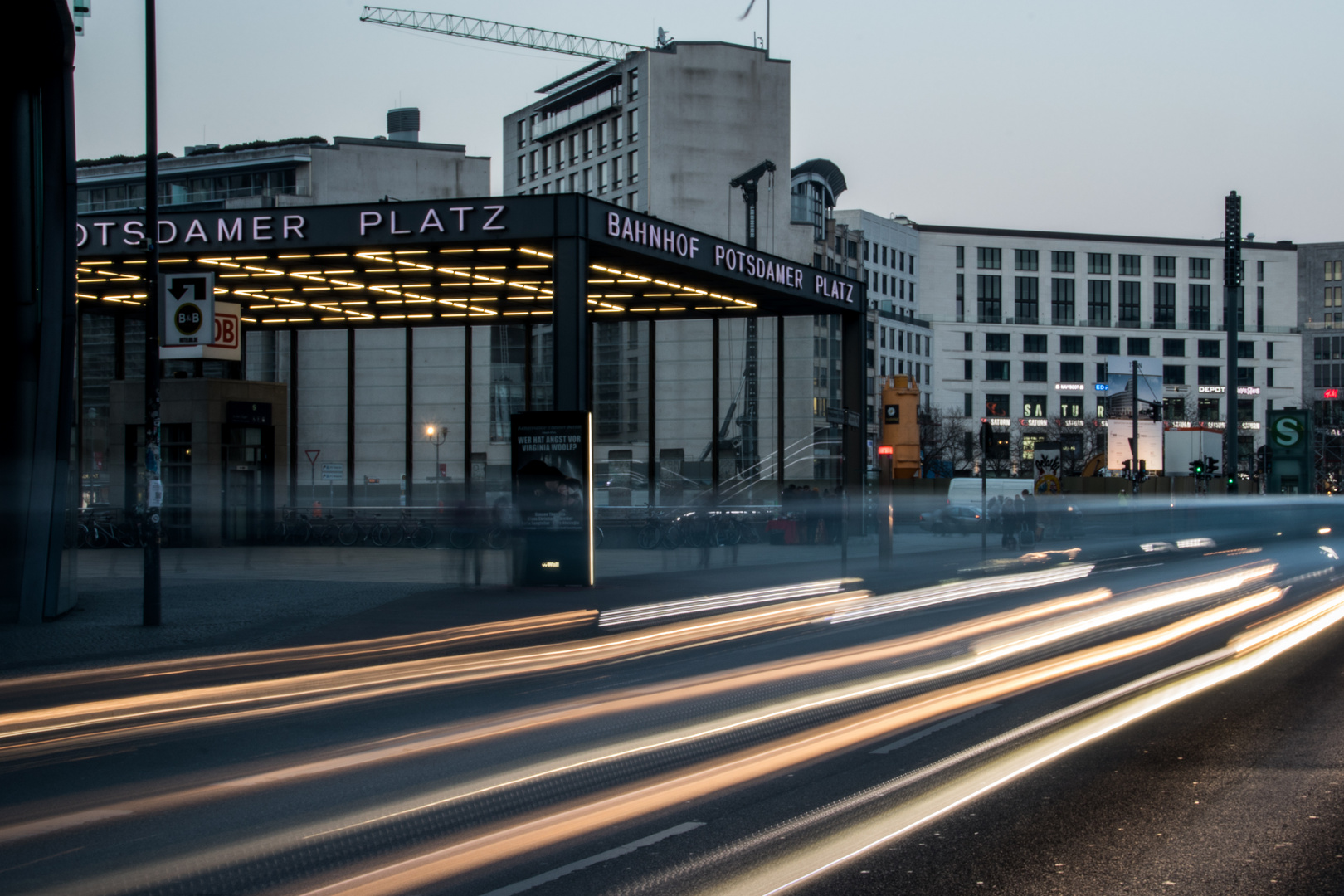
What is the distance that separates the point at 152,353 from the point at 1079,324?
12322cm

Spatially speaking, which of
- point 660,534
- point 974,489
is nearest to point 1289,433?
point 974,489

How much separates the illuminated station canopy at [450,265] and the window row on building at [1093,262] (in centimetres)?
9718

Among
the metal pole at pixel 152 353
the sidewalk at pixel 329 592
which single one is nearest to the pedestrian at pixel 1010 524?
the sidewalk at pixel 329 592

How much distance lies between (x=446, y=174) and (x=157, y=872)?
82688 millimetres

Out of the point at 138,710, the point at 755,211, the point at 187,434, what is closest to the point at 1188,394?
the point at 755,211

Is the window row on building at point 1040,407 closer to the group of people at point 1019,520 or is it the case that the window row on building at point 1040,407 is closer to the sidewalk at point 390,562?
the group of people at point 1019,520

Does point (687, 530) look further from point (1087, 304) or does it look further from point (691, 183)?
point (1087, 304)

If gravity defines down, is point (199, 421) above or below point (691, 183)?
below

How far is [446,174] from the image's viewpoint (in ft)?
280

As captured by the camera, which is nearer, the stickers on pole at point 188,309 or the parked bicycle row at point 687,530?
the stickers on pole at point 188,309

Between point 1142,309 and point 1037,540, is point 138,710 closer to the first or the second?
point 1037,540

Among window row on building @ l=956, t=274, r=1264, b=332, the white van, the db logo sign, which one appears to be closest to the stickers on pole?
the db logo sign

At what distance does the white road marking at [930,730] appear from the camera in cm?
883

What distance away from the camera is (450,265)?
99.6 feet
